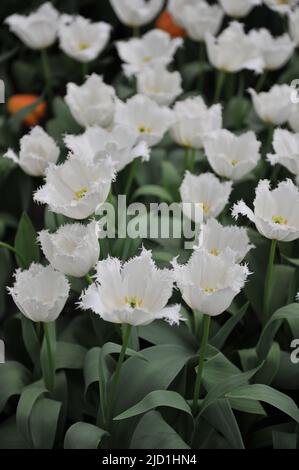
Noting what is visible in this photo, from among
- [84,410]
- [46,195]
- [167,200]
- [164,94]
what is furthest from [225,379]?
[164,94]

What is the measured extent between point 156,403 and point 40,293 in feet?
0.78

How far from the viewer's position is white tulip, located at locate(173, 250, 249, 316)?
3.30ft

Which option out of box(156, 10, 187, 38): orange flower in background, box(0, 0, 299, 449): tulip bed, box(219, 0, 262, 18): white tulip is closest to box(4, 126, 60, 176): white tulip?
box(0, 0, 299, 449): tulip bed

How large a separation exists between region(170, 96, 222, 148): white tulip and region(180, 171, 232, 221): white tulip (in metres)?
0.20

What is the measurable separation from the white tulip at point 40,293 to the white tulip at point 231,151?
1.49ft

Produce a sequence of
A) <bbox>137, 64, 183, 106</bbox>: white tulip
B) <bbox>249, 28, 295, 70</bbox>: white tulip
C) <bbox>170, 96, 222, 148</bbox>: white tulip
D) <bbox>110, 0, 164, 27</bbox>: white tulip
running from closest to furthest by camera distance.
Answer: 1. <bbox>170, 96, 222, 148</bbox>: white tulip
2. <bbox>137, 64, 183, 106</bbox>: white tulip
3. <bbox>249, 28, 295, 70</bbox>: white tulip
4. <bbox>110, 0, 164, 27</bbox>: white tulip

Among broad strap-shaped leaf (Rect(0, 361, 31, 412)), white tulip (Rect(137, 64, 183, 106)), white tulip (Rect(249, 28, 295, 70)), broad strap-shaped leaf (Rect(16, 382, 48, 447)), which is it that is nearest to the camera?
broad strap-shaped leaf (Rect(16, 382, 48, 447))

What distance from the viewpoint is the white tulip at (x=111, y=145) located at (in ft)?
4.45

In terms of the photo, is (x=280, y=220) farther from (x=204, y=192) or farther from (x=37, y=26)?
(x=37, y=26)

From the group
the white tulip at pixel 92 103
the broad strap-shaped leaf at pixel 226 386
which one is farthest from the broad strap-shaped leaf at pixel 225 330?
the white tulip at pixel 92 103

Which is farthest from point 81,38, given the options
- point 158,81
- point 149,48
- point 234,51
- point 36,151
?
point 36,151

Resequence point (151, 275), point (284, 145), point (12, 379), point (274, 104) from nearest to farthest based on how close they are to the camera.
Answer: point (151, 275), point (12, 379), point (284, 145), point (274, 104)

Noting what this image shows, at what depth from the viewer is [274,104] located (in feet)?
5.40

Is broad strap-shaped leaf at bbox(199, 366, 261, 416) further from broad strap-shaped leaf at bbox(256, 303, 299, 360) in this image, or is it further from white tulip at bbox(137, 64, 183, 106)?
white tulip at bbox(137, 64, 183, 106)
